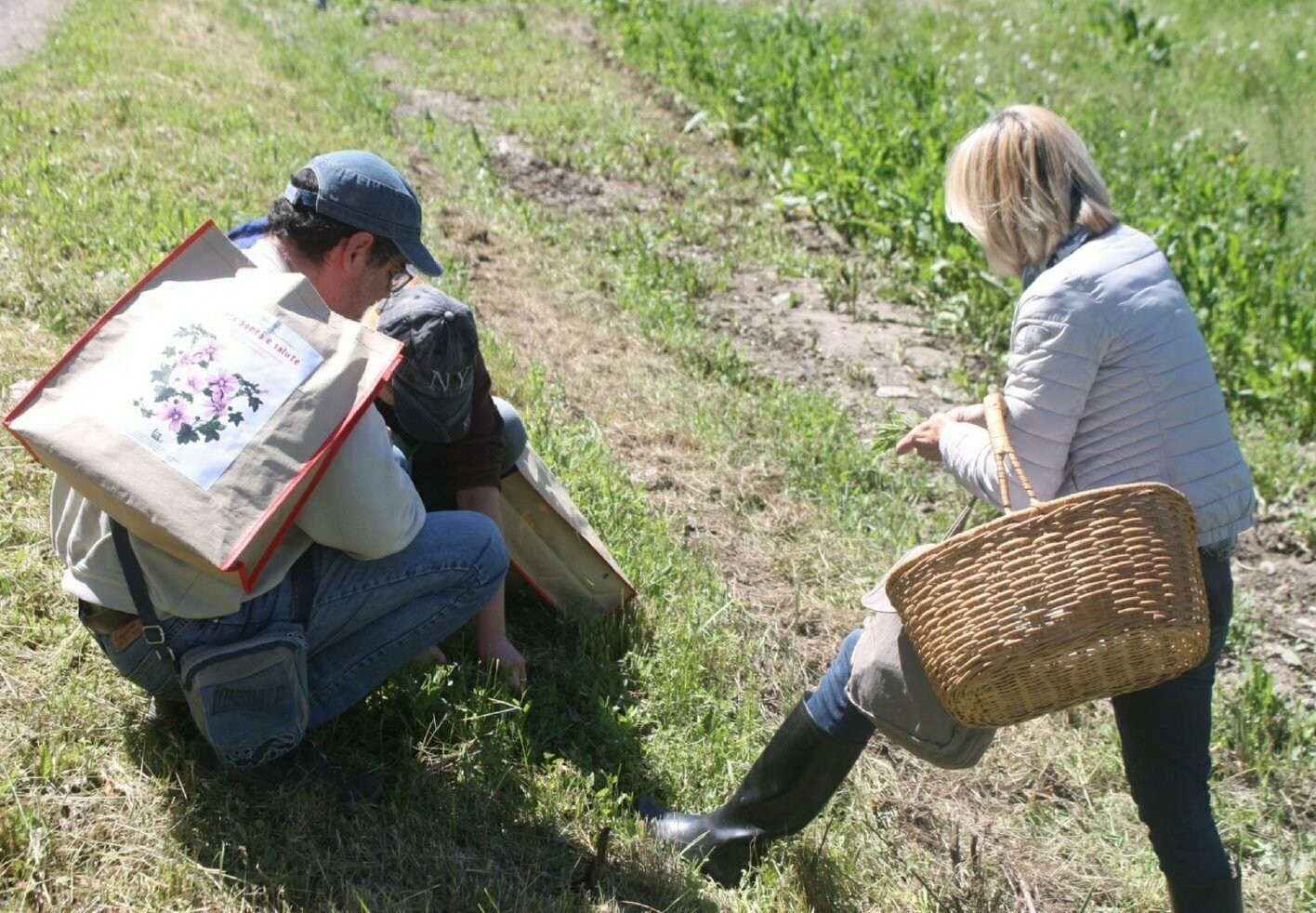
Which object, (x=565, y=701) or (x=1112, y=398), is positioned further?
(x=565, y=701)

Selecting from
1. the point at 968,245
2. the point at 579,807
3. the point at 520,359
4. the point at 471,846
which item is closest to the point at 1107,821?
the point at 579,807

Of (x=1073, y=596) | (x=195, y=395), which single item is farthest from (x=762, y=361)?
(x=195, y=395)

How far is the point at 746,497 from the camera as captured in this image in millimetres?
4723

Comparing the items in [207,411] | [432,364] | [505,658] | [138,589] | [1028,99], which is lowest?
[1028,99]

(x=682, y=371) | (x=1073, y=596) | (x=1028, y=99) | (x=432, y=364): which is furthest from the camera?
(x=1028, y=99)

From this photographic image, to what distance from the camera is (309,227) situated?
2.86 m

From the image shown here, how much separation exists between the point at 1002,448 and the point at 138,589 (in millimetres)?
1671

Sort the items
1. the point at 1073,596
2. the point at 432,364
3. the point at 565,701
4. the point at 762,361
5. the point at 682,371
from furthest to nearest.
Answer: the point at 762,361
the point at 682,371
the point at 565,701
the point at 432,364
the point at 1073,596

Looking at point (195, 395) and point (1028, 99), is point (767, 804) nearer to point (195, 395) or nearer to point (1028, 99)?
point (195, 395)

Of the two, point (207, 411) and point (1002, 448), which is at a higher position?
point (207, 411)

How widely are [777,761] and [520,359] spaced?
2746mm

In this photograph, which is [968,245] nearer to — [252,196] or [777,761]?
[252,196]

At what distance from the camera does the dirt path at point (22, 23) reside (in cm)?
871

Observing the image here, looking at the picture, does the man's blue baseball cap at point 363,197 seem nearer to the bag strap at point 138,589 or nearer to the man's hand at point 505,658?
the bag strap at point 138,589
